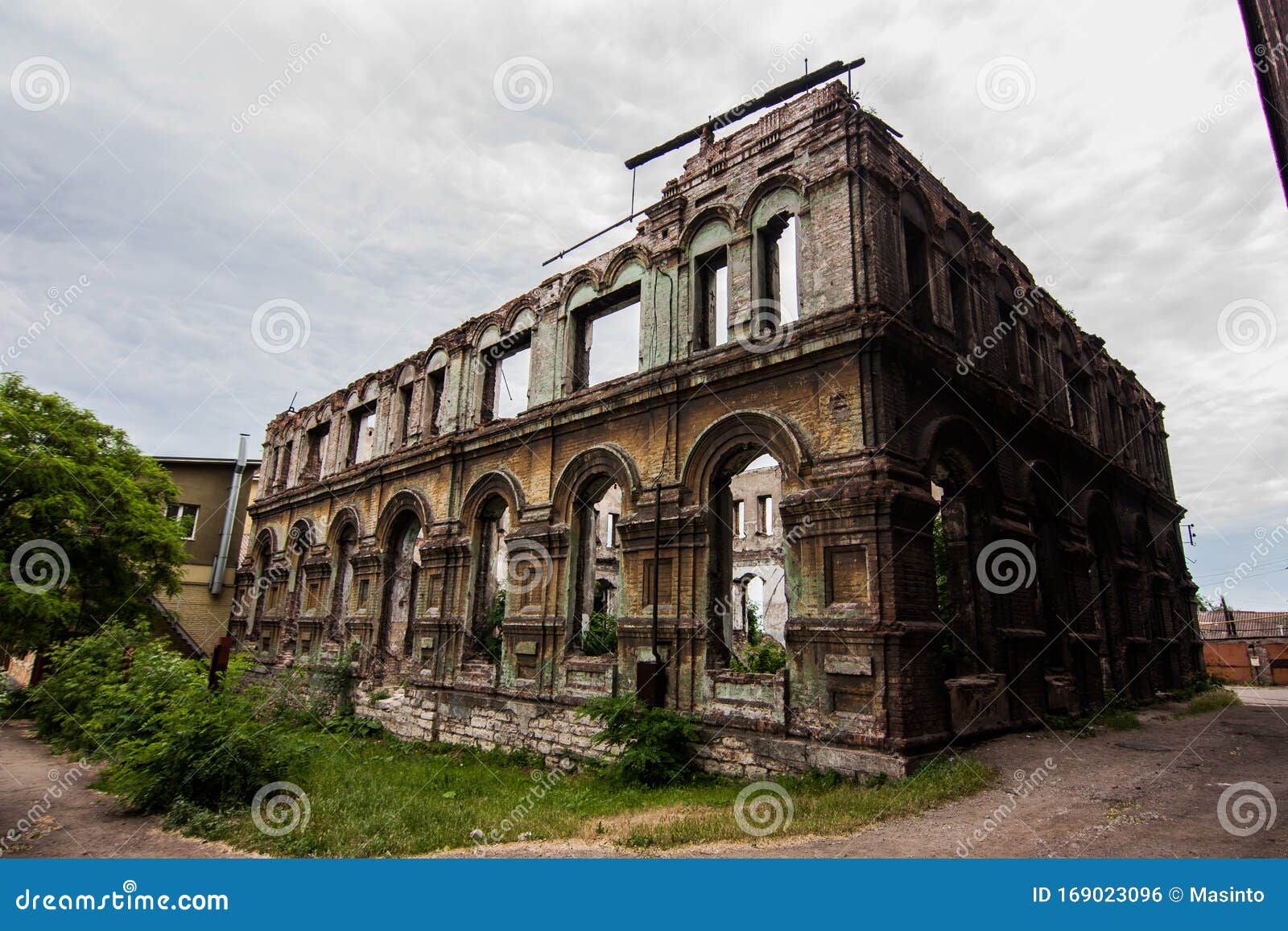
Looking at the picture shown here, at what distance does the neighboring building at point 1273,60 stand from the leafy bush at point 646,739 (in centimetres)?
771

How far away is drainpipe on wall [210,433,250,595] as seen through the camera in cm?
2369

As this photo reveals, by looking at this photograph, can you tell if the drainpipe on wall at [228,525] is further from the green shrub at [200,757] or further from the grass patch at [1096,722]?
the grass patch at [1096,722]

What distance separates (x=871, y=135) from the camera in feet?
32.3

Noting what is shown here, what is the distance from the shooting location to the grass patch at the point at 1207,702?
13.2 metres

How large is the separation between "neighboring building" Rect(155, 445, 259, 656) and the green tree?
583 cm

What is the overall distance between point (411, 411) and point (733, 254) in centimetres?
954

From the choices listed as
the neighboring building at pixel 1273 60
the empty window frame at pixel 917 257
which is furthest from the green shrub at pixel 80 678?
the neighboring building at pixel 1273 60

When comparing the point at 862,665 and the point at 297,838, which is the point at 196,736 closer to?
the point at 297,838

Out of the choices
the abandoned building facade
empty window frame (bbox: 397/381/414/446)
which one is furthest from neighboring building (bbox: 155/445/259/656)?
empty window frame (bbox: 397/381/414/446)

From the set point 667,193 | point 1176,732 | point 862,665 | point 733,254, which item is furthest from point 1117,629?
point 667,193

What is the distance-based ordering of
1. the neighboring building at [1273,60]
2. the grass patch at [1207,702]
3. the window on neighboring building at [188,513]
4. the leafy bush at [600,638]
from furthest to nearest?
the window on neighboring building at [188,513] → the leafy bush at [600,638] → the grass patch at [1207,702] → the neighboring building at [1273,60]

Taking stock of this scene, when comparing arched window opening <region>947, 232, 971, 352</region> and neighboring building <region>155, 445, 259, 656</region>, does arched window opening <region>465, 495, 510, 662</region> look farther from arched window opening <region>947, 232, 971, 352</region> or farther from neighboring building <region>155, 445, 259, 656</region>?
neighboring building <region>155, 445, 259, 656</region>

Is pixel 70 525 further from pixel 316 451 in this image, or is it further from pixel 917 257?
pixel 917 257

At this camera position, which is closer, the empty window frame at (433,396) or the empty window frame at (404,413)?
the empty window frame at (433,396)
